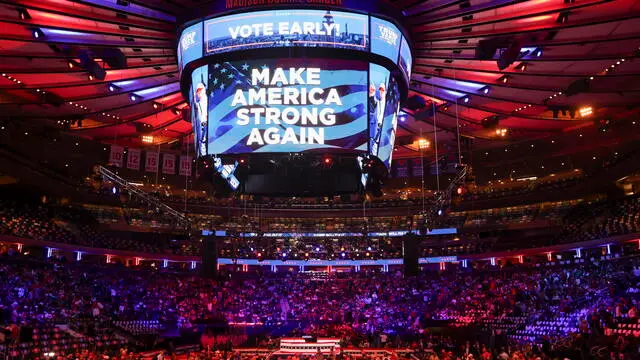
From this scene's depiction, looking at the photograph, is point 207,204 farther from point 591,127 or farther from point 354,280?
point 591,127

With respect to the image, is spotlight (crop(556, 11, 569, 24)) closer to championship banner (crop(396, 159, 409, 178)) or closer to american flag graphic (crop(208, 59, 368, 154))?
american flag graphic (crop(208, 59, 368, 154))

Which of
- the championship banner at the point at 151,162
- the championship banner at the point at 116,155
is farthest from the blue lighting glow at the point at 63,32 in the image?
the championship banner at the point at 151,162

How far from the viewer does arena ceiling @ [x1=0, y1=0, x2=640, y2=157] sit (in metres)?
16.8

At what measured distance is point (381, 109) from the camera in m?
18.3

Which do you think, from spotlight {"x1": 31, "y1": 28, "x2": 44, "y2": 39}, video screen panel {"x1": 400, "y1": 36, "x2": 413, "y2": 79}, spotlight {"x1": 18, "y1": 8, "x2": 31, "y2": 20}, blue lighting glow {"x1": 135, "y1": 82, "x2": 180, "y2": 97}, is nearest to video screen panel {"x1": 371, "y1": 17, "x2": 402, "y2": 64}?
video screen panel {"x1": 400, "y1": 36, "x2": 413, "y2": 79}

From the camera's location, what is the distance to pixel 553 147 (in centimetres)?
4162

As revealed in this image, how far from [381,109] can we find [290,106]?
311 cm

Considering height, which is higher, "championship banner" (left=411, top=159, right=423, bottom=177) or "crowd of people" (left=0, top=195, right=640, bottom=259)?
"championship banner" (left=411, top=159, right=423, bottom=177)

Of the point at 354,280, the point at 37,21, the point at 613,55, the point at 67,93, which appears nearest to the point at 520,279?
the point at 354,280

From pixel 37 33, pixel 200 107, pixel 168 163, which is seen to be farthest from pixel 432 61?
pixel 168 163

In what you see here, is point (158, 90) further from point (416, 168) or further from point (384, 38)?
point (416, 168)

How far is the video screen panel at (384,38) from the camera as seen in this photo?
1706 centimetres

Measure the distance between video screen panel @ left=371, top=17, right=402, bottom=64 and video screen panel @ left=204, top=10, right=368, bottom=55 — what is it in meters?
0.25

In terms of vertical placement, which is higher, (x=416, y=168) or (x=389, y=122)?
(x=416, y=168)
